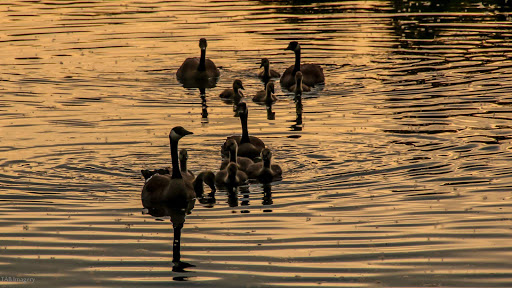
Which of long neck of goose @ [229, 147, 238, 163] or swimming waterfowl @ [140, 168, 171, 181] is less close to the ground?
long neck of goose @ [229, 147, 238, 163]

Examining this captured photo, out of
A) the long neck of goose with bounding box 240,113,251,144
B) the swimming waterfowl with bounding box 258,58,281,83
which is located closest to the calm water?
the long neck of goose with bounding box 240,113,251,144

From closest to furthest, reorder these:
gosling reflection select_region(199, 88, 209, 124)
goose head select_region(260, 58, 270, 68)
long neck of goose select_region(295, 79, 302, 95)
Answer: gosling reflection select_region(199, 88, 209, 124) < long neck of goose select_region(295, 79, 302, 95) < goose head select_region(260, 58, 270, 68)

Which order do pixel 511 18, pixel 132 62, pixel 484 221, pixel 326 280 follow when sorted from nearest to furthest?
pixel 326 280, pixel 484 221, pixel 132 62, pixel 511 18

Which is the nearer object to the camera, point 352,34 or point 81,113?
point 81,113

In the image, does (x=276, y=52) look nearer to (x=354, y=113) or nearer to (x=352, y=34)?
(x=352, y=34)

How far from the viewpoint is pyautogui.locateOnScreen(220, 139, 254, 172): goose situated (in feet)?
65.3

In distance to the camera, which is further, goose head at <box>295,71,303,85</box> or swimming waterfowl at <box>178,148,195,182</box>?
goose head at <box>295,71,303,85</box>

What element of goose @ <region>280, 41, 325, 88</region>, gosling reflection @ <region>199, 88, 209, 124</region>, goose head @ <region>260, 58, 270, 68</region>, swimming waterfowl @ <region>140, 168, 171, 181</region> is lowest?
swimming waterfowl @ <region>140, 168, 171, 181</region>

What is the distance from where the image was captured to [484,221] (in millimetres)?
16281

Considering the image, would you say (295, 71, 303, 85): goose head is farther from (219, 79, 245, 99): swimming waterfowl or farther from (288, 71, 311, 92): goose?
(219, 79, 245, 99): swimming waterfowl

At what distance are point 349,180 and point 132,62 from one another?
16.1 metres

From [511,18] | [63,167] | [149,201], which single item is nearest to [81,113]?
[63,167]

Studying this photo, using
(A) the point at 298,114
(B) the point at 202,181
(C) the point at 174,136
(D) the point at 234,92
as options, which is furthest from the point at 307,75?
(C) the point at 174,136

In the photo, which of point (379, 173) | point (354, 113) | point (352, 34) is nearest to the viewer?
point (379, 173)
